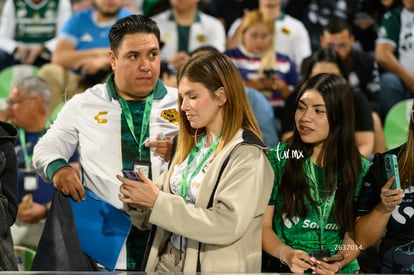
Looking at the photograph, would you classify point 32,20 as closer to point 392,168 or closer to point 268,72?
point 268,72

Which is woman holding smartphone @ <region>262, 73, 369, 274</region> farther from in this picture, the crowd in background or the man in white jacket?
the crowd in background

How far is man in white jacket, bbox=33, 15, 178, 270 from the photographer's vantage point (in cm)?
370

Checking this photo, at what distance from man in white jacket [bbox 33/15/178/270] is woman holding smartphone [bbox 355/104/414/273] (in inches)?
34.4

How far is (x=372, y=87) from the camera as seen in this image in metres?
6.26

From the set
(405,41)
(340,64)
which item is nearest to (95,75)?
(340,64)

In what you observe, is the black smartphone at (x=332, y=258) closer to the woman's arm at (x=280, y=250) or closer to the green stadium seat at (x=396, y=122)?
the woman's arm at (x=280, y=250)

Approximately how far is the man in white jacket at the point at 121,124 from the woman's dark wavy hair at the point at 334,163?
565mm

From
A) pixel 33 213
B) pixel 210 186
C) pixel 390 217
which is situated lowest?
pixel 33 213

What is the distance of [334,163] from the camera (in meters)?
3.59

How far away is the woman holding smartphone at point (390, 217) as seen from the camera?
3492 mm

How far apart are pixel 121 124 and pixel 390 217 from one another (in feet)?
3.99

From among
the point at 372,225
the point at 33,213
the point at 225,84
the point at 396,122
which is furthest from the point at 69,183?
the point at 396,122

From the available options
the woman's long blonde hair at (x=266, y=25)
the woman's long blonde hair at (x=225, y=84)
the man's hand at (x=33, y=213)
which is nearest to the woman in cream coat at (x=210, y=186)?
the woman's long blonde hair at (x=225, y=84)

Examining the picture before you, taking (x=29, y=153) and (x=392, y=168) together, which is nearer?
(x=392, y=168)
